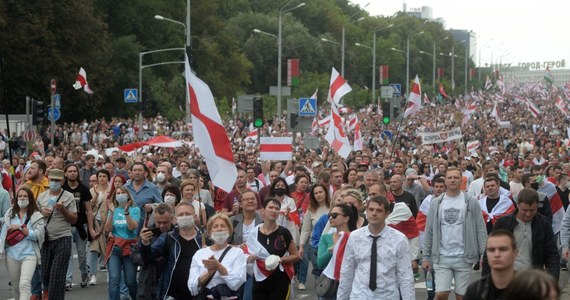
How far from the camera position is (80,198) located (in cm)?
1406

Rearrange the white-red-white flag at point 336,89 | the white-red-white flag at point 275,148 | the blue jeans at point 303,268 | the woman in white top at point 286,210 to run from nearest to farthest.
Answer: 1. the woman in white top at point 286,210
2. the blue jeans at point 303,268
3. the white-red-white flag at point 275,148
4. the white-red-white flag at point 336,89

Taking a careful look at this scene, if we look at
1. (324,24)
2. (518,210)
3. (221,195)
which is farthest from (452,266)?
(324,24)

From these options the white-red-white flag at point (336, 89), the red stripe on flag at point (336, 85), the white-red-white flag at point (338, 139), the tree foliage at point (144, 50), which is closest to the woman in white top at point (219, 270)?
the white-red-white flag at point (338, 139)

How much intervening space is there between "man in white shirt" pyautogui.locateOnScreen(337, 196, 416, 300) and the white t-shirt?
2174mm

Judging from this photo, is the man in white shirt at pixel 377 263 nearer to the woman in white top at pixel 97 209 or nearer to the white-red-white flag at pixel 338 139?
the woman in white top at pixel 97 209

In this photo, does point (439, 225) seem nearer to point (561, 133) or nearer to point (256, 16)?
point (561, 133)

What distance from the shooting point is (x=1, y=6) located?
53.0 meters

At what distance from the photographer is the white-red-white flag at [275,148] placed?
2072cm

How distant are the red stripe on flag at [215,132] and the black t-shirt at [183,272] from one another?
115 cm

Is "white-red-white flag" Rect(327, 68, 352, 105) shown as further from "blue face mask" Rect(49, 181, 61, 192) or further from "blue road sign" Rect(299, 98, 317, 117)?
"blue face mask" Rect(49, 181, 61, 192)

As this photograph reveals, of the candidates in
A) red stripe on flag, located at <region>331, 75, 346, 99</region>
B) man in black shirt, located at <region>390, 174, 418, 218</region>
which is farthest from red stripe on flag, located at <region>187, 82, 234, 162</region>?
red stripe on flag, located at <region>331, 75, 346, 99</region>

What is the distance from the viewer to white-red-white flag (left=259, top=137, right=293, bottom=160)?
68.0 feet

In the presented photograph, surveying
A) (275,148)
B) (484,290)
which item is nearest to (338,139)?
(275,148)

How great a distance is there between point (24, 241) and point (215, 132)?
250 centimetres
